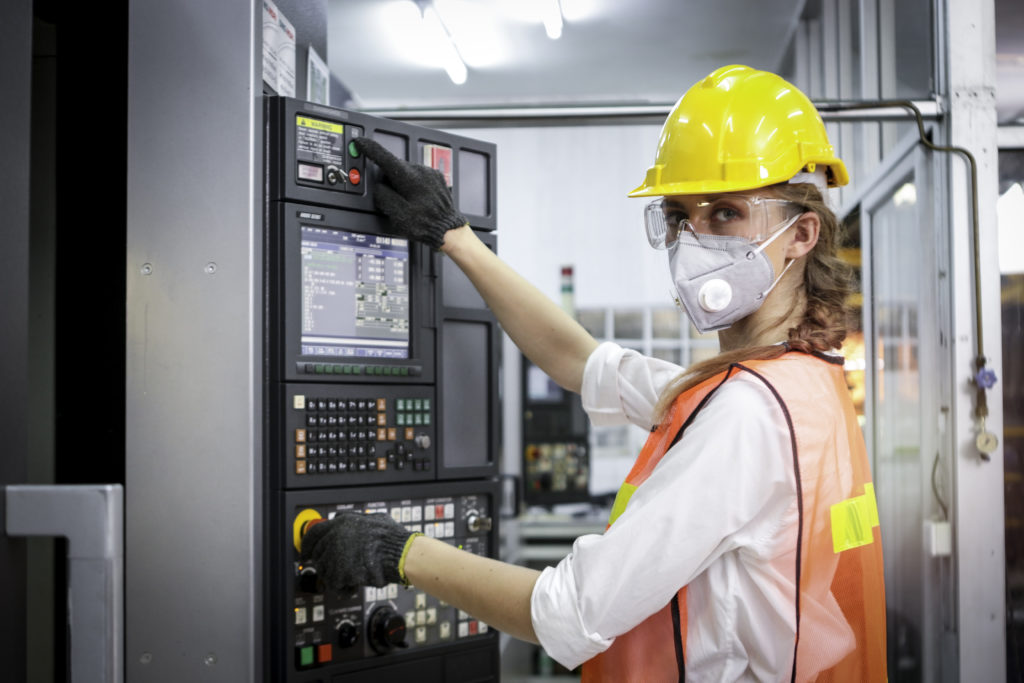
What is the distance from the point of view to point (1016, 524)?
230 cm

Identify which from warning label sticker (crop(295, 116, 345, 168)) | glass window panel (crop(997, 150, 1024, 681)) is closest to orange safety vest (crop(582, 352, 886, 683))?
warning label sticker (crop(295, 116, 345, 168))

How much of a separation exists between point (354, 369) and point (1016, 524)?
74.0 inches

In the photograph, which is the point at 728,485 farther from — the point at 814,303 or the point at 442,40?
the point at 442,40

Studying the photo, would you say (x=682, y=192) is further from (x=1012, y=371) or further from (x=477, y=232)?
(x=1012, y=371)

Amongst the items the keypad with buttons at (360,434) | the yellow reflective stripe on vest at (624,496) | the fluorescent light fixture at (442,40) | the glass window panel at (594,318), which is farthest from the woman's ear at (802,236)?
Result: the glass window panel at (594,318)

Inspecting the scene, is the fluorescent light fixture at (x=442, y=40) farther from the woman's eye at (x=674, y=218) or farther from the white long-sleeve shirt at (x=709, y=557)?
the white long-sleeve shirt at (x=709, y=557)

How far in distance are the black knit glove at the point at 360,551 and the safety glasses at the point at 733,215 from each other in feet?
2.16

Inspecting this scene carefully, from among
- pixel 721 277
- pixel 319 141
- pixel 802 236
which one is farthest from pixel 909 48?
pixel 319 141

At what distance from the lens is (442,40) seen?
3.88 meters

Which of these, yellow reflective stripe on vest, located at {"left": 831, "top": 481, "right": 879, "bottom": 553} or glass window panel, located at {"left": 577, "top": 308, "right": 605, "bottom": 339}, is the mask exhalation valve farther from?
glass window panel, located at {"left": 577, "top": 308, "right": 605, "bottom": 339}

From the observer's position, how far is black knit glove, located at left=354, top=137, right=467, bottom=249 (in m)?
1.49

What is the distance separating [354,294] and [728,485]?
2.39 feet

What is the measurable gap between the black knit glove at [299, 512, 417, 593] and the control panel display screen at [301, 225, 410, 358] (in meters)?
0.29

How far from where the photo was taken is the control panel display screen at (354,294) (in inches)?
56.3
